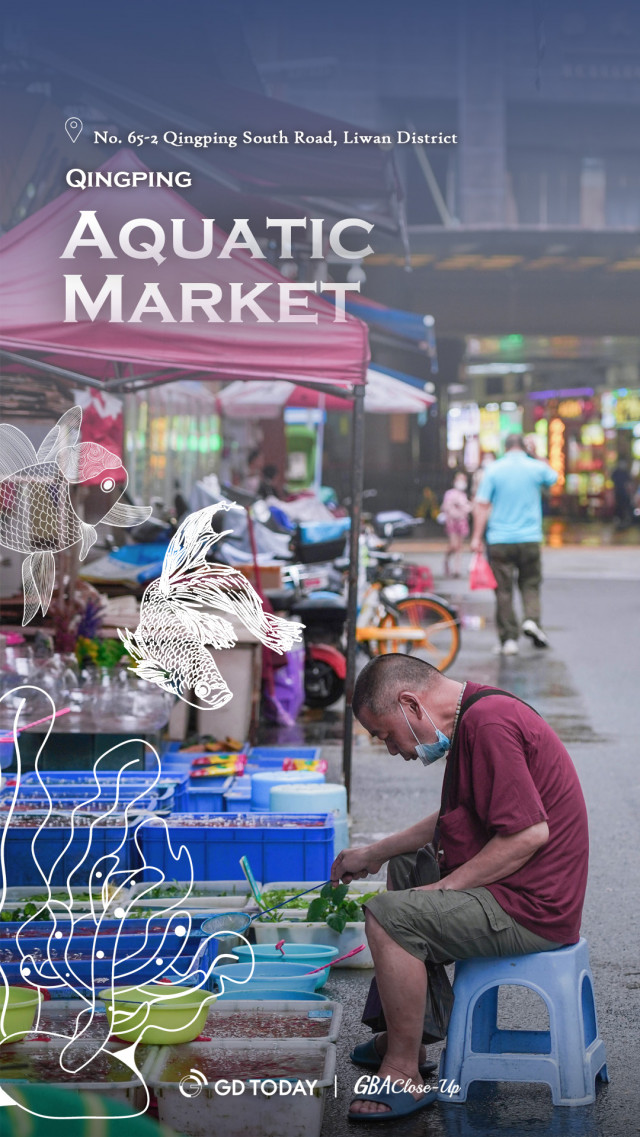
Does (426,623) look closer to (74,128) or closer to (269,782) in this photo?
(269,782)

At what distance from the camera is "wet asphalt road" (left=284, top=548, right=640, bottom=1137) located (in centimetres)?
379

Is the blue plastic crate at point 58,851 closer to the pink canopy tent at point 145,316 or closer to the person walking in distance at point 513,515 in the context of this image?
the pink canopy tent at point 145,316

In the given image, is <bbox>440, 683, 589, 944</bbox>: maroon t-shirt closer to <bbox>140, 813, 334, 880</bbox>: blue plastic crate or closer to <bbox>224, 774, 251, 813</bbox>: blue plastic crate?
<bbox>140, 813, 334, 880</bbox>: blue plastic crate

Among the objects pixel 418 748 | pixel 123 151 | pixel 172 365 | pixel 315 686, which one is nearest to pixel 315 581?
pixel 315 686

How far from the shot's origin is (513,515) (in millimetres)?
12594

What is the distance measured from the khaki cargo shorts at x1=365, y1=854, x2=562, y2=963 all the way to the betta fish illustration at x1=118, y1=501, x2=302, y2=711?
56.5 inches

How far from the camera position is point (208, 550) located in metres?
5.14

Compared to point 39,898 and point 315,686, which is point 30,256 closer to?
point 39,898

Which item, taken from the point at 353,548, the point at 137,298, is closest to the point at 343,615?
the point at 353,548


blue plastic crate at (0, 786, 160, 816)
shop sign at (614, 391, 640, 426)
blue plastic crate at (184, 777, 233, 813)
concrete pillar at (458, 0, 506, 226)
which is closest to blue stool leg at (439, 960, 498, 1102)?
blue plastic crate at (0, 786, 160, 816)

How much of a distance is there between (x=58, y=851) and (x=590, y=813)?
3.33m

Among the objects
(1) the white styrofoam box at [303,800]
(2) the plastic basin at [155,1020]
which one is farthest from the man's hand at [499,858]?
(1) the white styrofoam box at [303,800]

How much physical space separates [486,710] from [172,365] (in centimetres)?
218

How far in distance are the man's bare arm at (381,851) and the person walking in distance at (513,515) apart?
28.4 ft
